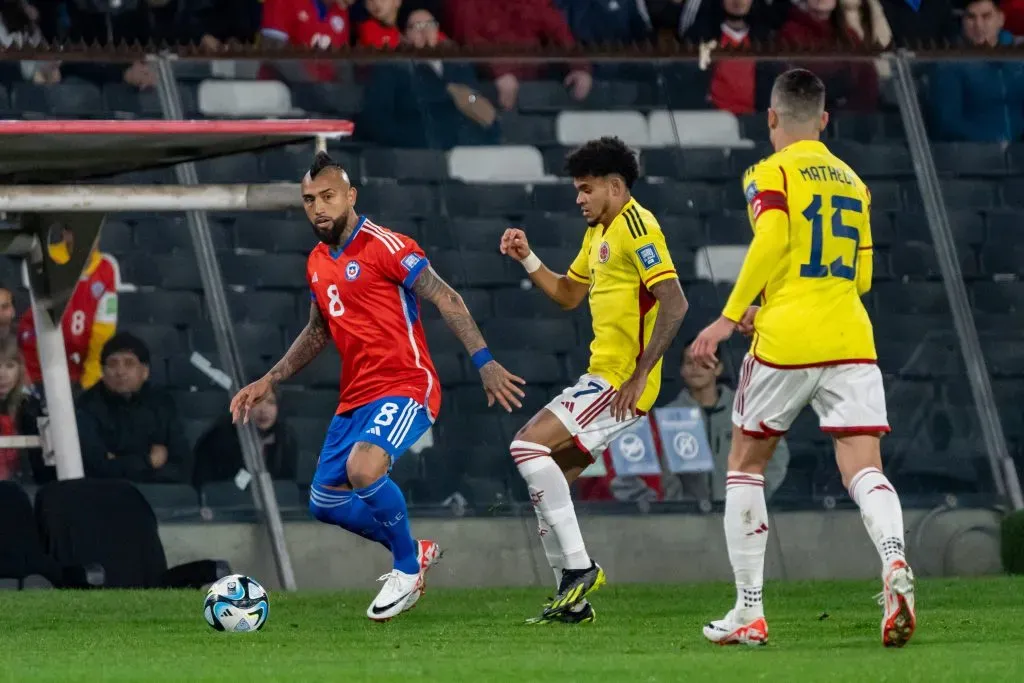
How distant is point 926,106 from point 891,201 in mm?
676

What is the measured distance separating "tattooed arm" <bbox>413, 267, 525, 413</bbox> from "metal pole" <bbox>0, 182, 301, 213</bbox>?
3.76 ft

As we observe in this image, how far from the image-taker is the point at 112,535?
34.5 ft

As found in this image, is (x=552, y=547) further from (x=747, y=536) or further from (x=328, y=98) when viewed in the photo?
(x=328, y=98)

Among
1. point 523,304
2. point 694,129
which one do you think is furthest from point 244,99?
point 694,129

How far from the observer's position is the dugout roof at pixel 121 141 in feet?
28.3

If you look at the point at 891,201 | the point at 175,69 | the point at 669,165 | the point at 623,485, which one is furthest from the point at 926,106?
the point at 175,69

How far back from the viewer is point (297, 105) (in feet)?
40.3

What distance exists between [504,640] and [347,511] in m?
1.35

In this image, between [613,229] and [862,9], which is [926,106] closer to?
[862,9]

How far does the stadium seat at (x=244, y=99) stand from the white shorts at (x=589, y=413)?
4.41m

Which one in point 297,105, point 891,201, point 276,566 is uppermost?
point 297,105

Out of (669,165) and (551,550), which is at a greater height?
(669,165)

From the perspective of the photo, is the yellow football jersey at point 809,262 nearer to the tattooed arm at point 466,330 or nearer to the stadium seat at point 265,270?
the tattooed arm at point 466,330

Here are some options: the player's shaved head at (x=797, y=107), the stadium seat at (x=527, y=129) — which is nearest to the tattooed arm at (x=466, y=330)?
the player's shaved head at (x=797, y=107)
